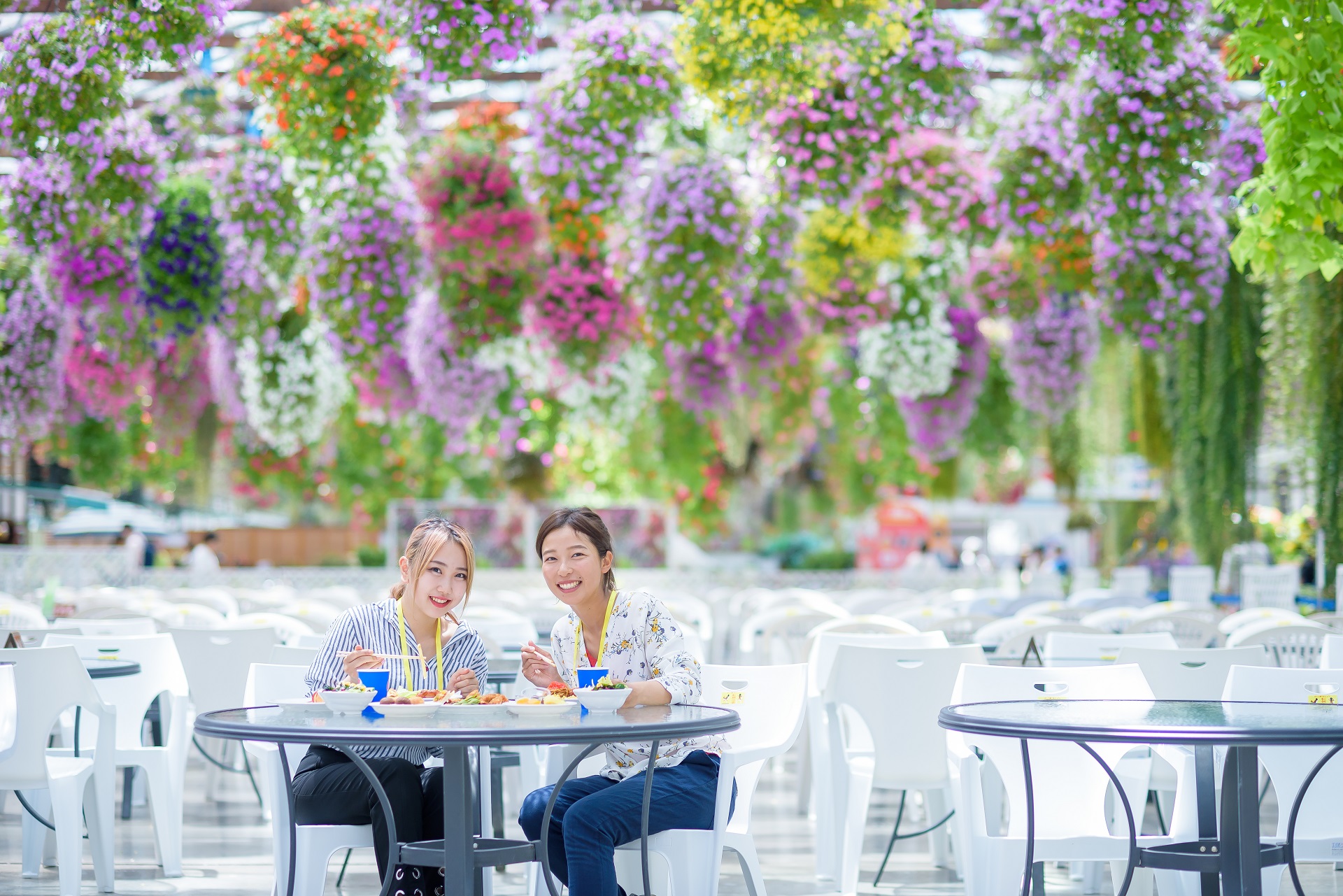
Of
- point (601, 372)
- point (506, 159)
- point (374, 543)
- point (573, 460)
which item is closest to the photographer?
point (506, 159)

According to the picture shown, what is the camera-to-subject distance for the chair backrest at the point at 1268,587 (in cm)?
969

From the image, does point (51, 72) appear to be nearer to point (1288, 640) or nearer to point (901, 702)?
point (901, 702)

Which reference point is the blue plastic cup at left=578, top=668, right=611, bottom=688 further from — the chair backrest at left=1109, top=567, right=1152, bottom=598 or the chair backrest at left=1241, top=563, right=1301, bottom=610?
the chair backrest at left=1109, top=567, right=1152, bottom=598

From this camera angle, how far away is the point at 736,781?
12.4 feet

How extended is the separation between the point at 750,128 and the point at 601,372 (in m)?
1.89

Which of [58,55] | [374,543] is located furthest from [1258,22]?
[374,543]

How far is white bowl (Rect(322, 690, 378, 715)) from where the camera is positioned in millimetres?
3027

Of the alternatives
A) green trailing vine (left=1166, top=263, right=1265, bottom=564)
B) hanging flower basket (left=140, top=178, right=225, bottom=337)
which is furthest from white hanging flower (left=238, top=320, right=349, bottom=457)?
green trailing vine (left=1166, top=263, right=1265, bottom=564)

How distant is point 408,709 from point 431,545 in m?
0.66

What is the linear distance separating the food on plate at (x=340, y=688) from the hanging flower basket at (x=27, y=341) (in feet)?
17.7

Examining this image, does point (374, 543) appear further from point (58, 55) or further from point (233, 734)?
point (233, 734)

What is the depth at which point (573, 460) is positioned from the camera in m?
17.1

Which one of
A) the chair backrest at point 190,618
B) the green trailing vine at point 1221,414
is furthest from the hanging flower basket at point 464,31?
the green trailing vine at point 1221,414

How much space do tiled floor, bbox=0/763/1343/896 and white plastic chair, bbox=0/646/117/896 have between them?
29 cm
